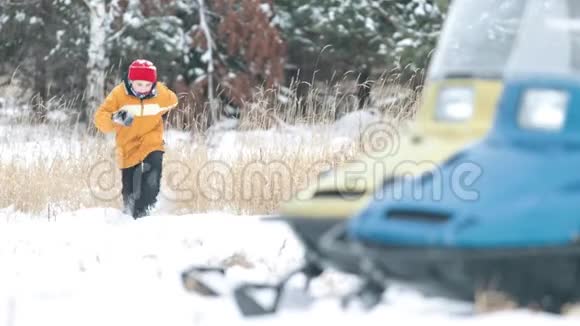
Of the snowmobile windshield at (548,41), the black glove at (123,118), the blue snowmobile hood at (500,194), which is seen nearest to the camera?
the blue snowmobile hood at (500,194)

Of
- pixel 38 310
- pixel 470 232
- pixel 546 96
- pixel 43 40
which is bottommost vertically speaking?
pixel 43 40

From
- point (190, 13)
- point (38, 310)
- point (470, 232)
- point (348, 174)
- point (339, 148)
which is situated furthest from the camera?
point (190, 13)

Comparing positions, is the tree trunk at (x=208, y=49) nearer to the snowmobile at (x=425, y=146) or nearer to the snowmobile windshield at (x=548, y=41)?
the snowmobile at (x=425, y=146)

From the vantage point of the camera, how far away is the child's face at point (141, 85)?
24.5ft

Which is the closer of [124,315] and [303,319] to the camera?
[303,319]

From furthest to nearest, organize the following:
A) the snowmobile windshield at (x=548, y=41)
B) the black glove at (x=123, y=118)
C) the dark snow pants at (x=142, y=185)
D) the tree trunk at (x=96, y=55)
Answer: the tree trunk at (x=96, y=55), the dark snow pants at (x=142, y=185), the black glove at (x=123, y=118), the snowmobile windshield at (x=548, y=41)

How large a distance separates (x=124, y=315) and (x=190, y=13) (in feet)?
44.1

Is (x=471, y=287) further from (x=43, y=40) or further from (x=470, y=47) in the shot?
(x=43, y=40)

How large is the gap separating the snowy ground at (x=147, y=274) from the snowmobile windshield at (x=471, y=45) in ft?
2.85

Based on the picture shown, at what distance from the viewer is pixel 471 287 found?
11.1 feet

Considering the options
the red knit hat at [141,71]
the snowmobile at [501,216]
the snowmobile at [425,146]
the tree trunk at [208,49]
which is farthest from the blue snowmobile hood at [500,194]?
the tree trunk at [208,49]

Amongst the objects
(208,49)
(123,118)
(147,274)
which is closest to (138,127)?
(123,118)

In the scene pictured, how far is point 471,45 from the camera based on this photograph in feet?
13.5

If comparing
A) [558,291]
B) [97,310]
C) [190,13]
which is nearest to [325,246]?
[558,291]
